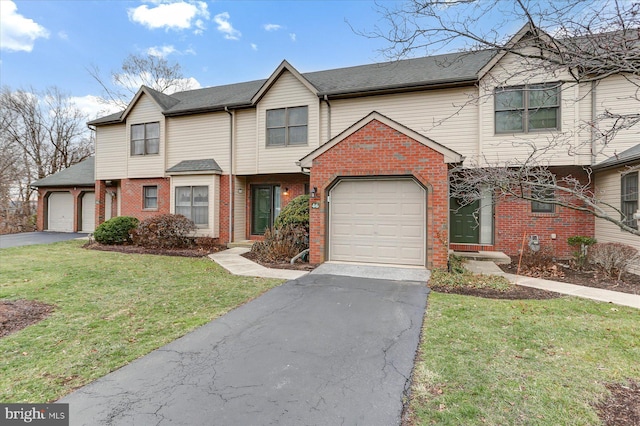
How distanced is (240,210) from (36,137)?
2518 cm

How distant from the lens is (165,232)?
11742 millimetres

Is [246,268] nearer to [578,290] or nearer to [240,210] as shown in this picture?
[240,210]

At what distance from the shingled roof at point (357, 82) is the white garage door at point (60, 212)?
6143 millimetres

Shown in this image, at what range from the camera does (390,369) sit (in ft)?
10.9

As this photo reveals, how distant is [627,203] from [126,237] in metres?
17.7

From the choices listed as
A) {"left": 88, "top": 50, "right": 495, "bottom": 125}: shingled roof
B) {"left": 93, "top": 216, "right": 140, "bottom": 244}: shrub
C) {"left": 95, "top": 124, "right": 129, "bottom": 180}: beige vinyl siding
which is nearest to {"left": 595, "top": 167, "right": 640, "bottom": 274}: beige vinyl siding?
{"left": 88, "top": 50, "right": 495, "bottom": 125}: shingled roof

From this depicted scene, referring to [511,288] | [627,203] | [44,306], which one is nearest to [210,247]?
[44,306]

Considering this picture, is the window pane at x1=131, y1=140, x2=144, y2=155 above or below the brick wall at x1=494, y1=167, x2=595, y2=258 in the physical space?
above

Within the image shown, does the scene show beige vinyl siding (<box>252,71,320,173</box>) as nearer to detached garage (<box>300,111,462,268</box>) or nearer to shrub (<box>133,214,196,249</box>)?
detached garage (<box>300,111,462,268</box>)

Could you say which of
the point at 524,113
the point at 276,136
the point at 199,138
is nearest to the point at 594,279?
the point at 524,113

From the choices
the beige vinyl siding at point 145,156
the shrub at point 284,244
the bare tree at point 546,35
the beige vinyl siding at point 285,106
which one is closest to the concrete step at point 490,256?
the shrub at point 284,244

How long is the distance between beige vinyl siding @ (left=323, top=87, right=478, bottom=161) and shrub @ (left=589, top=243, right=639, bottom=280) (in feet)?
14.6

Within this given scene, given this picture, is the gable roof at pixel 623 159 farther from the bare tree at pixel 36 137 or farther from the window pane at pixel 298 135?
the bare tree at pixel 36 137

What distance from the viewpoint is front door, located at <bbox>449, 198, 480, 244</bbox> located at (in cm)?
1157
